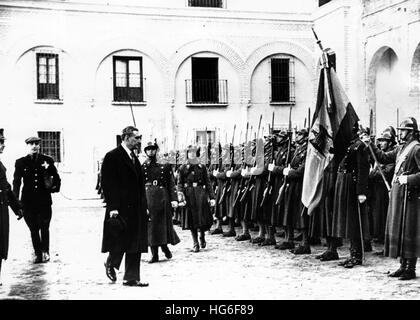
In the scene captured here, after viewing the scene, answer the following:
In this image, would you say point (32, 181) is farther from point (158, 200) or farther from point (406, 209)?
point (406, 209)

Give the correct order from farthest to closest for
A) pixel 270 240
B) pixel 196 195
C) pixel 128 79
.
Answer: pixel 128 79 → pixel 270 240 → pixel 196 195

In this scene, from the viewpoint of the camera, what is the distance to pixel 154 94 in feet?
80.3

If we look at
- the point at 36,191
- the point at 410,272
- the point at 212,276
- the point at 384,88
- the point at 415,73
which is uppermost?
the point at 415,73

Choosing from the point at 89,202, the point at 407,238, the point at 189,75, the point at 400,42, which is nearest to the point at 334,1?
the point at 400,42

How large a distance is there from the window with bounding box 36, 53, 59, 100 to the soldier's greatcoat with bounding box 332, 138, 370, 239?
55.4 ft

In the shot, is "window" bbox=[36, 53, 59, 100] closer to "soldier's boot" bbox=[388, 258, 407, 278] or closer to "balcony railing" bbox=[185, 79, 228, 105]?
"balcony railing" bbox=[185, 79, 228, 105]

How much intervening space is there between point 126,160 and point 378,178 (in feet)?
15.9

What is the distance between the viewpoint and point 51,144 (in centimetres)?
2297

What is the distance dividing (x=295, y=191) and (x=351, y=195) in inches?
59.5

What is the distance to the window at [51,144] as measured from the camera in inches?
901

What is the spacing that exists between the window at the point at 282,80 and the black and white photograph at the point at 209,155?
8 cm

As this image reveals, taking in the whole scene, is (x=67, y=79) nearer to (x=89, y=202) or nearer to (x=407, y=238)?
(x=89, y=202)

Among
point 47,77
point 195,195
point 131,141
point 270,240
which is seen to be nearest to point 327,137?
point 270,240

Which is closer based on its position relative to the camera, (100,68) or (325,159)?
(325,159)
